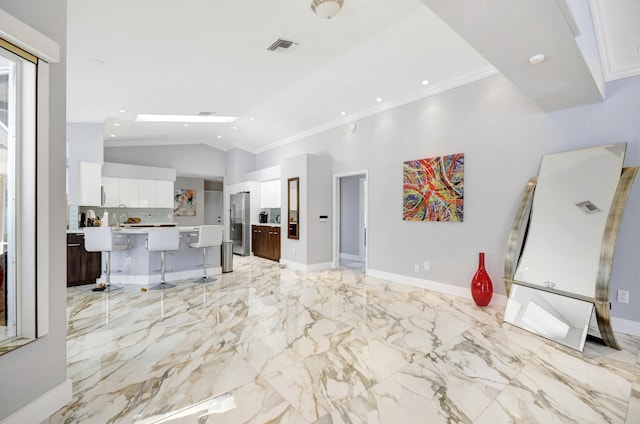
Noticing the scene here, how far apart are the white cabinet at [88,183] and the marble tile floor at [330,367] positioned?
→ 252 cm

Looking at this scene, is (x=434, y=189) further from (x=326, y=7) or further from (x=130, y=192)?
(x=130, y=192)

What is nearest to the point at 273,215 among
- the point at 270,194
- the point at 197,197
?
the point at 270,194

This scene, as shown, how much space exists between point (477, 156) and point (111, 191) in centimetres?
780

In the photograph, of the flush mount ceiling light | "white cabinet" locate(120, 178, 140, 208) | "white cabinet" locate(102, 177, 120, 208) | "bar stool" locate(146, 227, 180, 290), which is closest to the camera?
the flush mount ceiling light

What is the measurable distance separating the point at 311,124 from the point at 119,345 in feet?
17.6

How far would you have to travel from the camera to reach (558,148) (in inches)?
140

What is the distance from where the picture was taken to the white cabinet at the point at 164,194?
788 centimetres

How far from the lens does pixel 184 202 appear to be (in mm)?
9898

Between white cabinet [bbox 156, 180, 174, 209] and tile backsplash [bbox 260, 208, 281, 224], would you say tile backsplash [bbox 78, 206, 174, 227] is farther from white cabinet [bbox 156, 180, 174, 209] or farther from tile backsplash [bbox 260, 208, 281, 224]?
tile backsplash [bbox 260, 208, 281, 224]

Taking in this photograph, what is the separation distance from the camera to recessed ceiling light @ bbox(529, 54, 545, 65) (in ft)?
7.79

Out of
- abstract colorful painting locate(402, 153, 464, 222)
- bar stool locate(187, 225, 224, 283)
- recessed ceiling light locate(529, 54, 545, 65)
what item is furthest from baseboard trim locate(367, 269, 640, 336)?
bar stool locate(187, 225, 224, 283)

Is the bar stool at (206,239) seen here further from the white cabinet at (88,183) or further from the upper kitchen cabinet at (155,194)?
the upper kitchen cabinet at (155,194)

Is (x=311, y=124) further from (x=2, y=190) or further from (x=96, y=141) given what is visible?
(x=2, y=190)

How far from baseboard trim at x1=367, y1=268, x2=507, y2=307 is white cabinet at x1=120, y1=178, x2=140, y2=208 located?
6.00 m
